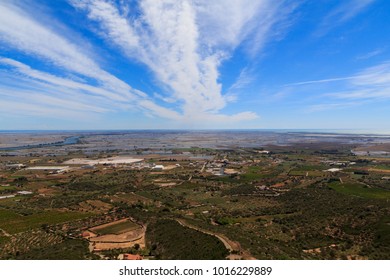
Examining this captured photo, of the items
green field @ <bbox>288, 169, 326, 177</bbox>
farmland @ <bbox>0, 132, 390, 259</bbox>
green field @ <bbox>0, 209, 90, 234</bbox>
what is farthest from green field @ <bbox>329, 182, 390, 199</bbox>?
green field @ <bbox>0, 209, 90, 234</bbox>

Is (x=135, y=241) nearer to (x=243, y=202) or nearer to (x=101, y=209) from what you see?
(x=101, y=209)

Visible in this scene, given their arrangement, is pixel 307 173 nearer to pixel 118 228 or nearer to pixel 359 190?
pixel 359 190

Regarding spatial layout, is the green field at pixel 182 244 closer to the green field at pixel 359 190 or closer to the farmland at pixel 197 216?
the farmland at pixel 197 216

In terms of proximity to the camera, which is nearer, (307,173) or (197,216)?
(197,216)

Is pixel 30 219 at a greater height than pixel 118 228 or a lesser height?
lesser

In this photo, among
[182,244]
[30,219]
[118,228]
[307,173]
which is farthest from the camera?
[307,173]

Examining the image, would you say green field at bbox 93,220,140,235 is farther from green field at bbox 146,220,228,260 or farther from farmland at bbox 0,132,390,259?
green field at bbox 146,220,228,260

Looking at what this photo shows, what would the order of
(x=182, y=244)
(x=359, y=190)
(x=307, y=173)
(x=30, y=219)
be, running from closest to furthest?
(x=182, y=244) < (x=30, y=219) < (x=359, y=190) < (x=307, y=173)

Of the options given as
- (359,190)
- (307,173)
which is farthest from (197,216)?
(307,173)
